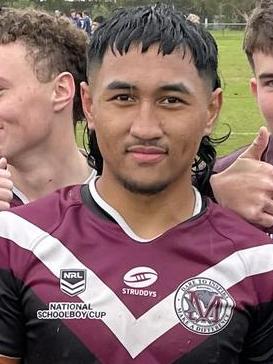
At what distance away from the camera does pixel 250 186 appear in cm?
243

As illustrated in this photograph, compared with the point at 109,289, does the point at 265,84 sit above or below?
above

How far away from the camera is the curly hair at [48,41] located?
11.0 feet

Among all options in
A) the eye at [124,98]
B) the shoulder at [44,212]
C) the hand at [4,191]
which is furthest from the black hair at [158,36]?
the hand at [4,191]

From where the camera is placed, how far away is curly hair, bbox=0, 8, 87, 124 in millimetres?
3355

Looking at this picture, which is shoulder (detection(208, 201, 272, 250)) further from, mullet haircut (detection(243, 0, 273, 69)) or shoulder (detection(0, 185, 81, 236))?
mullet haircut (detection(243, 0, 273, 69))

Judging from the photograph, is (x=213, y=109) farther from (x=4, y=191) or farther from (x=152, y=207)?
(x=4, y=191)

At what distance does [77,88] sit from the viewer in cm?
356

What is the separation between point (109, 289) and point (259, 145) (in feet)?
2.21

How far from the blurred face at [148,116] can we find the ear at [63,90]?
1229 millimetres

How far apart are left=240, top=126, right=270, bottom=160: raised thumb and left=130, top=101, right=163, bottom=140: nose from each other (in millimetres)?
437

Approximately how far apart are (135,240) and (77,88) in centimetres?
151

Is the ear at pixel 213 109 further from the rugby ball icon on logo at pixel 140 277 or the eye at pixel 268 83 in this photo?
the eye at pixel 268 83

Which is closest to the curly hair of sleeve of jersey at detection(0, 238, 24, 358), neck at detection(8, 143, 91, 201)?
neck at detection(8, 143, 91, 201)

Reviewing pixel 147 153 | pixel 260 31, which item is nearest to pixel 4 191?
pixel 147 153
